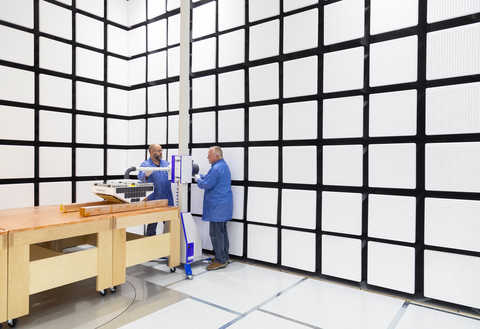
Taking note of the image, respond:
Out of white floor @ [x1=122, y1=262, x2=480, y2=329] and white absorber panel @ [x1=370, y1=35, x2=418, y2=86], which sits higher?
white absorber panel @ [x1=370, y1=35, x2=418, y2=86]

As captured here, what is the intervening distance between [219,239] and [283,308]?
1295 mm

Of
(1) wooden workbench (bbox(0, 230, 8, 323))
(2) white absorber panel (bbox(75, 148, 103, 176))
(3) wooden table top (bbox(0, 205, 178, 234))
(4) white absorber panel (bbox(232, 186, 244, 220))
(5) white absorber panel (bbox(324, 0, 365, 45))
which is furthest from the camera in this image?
(2) white absorber panel (bbox(75, 148, 103, 176))

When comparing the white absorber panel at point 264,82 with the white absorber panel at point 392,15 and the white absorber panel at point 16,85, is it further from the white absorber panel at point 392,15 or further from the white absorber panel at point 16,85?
the white absorber panel at point 16,85

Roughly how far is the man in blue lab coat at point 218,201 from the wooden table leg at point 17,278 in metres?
1.89

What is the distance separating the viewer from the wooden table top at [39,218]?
2461mm

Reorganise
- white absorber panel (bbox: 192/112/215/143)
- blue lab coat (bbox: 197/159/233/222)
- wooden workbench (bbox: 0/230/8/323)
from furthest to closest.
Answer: white absorber panel (bbox: 192/112/215/143) → blue lab coat (bbox: 197/159/233/222) → wooden workbench (bbox: 0/230/8/323)

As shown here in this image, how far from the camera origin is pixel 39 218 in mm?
2760

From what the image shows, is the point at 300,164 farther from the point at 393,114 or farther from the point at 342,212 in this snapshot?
the point at 393,114

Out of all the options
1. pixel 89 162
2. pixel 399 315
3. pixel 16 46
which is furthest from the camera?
pixel 89 162

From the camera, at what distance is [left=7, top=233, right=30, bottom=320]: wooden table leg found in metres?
2.31

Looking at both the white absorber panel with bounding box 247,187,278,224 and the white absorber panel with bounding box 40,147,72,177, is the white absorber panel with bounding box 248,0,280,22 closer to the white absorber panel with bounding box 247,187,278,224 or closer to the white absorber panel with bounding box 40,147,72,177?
the white absorber panel with bounding box 247,187,278,224

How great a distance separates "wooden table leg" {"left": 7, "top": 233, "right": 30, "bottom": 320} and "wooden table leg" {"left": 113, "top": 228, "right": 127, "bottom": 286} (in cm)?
73

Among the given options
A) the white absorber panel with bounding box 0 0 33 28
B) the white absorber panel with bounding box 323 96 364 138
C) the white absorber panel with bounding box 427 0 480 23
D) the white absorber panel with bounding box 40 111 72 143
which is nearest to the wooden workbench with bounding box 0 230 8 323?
the white absorber panel with bounding box 40 111 72 143

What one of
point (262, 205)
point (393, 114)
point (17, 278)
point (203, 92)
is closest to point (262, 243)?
point (262, 205)
